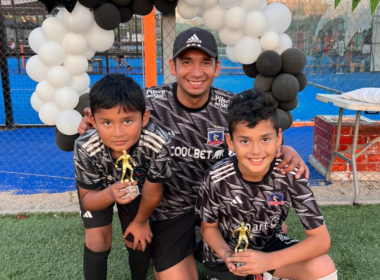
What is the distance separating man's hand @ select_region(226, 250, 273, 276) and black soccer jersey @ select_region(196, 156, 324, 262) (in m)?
0.26

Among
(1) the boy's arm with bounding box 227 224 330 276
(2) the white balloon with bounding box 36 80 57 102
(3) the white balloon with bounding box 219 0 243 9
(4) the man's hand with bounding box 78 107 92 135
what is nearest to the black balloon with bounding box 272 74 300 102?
(3) the white balloon with bounding box 219 0 243 9

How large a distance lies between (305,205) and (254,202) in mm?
242

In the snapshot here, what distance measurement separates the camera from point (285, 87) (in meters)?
2.89

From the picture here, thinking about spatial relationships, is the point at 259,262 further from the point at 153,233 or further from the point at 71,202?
the point at 71,202

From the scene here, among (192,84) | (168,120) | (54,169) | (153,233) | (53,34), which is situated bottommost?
(54,169)

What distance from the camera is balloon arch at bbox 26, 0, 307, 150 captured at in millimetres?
2922

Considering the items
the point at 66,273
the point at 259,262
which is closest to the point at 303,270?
the point at 259,262

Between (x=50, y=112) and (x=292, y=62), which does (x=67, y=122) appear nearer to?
(x=50, y=112)

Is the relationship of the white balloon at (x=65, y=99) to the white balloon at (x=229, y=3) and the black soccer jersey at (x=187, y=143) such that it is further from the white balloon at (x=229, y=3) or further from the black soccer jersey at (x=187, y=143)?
the white balloon at (x=229, y=3)

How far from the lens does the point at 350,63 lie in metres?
11.3

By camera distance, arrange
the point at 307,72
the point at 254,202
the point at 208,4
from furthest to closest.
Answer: the point at 307,72, the point at 208,4, the point at 254,202

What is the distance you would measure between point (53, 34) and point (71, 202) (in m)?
1.59

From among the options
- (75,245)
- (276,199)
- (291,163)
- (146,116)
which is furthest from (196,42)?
(75,245)

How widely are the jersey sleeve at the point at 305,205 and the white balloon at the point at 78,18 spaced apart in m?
2.04
